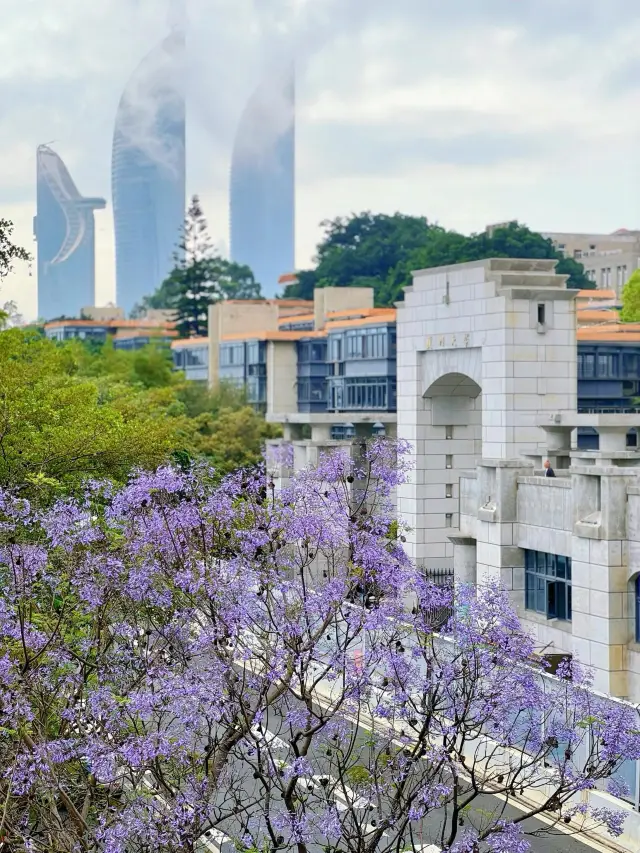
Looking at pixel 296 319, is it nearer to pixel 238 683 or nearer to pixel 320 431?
pixel 320 431

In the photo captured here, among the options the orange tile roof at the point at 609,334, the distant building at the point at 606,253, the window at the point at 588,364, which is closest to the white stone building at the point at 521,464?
the window at the point at 588,364

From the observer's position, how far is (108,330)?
135 metres

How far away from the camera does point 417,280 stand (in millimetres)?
43594

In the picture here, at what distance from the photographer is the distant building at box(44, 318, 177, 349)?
410 feet

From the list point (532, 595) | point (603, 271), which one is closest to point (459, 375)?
point (532, 595)

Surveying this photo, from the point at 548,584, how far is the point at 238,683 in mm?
15956

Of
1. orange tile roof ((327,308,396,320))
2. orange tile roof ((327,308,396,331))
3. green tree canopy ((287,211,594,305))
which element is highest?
green tree canopy ((287,211,594,305))

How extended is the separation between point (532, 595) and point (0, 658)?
17.6 m

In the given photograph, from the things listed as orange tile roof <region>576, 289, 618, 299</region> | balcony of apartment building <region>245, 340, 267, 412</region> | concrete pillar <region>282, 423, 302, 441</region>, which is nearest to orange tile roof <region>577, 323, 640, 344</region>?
concrete pillar <region>282, 423, 302, 441</region>

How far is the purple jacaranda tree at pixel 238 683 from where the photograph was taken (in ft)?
50.6

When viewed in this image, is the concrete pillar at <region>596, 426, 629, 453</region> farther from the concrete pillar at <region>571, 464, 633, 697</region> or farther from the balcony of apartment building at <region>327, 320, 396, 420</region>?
the balcony of apartment building at <region>327, 320, 396, 420</region>

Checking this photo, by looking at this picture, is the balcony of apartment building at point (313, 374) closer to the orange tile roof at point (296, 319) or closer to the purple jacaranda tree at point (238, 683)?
the orange tile roof at point (296, 319)

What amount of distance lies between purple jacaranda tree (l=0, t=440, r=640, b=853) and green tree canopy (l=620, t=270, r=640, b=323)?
7145 cm

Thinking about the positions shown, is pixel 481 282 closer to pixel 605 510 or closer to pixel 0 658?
pixel 605 510
